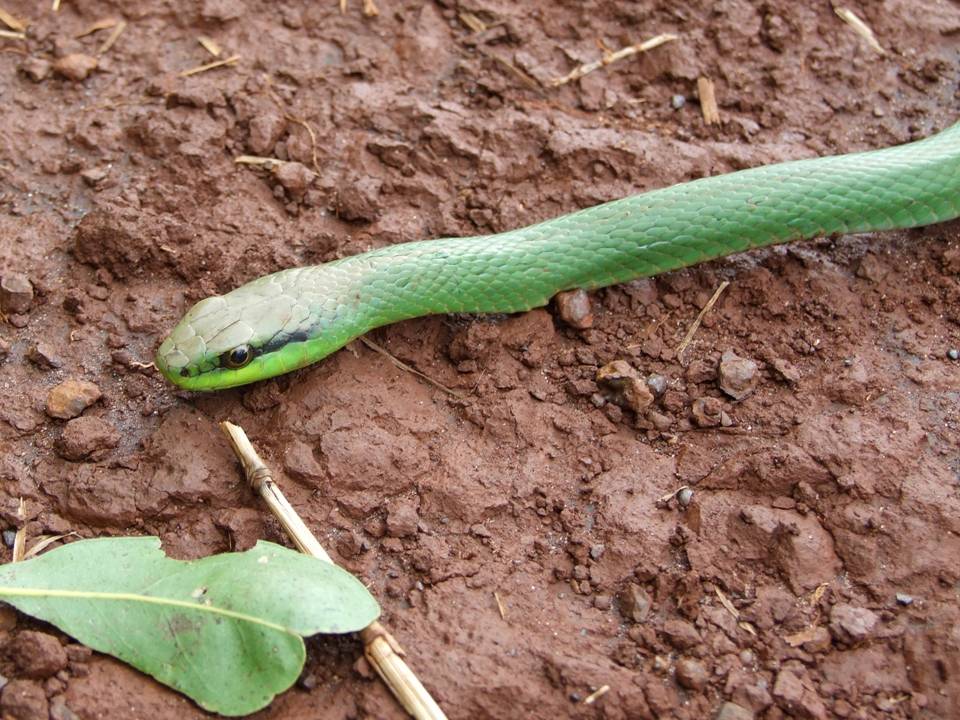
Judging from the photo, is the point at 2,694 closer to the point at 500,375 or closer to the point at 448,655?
the point at 448,655

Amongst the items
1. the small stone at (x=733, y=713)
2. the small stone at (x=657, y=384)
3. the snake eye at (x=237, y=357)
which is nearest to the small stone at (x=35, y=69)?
the snake eye at (x=237, y=357)

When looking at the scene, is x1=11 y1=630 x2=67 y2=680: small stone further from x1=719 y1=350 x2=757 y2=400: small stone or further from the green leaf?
x1=719 y1=350 x2=757 y2=400: small stone

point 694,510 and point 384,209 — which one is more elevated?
point 384,209

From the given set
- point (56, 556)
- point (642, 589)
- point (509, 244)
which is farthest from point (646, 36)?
point (56, 556)

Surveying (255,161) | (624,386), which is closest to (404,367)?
(624,386)

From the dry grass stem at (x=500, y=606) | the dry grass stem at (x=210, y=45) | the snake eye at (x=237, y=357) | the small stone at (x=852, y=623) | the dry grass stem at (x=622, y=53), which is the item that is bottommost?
the dry grass stem at (x=500, y=606)

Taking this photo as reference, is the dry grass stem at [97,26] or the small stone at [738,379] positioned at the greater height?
the dry grass stem at [97,26]

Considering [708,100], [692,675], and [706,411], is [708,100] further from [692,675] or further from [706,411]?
[692,675]

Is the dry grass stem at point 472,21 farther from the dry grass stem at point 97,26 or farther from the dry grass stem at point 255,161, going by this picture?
the dry grass stem at point 97,26
